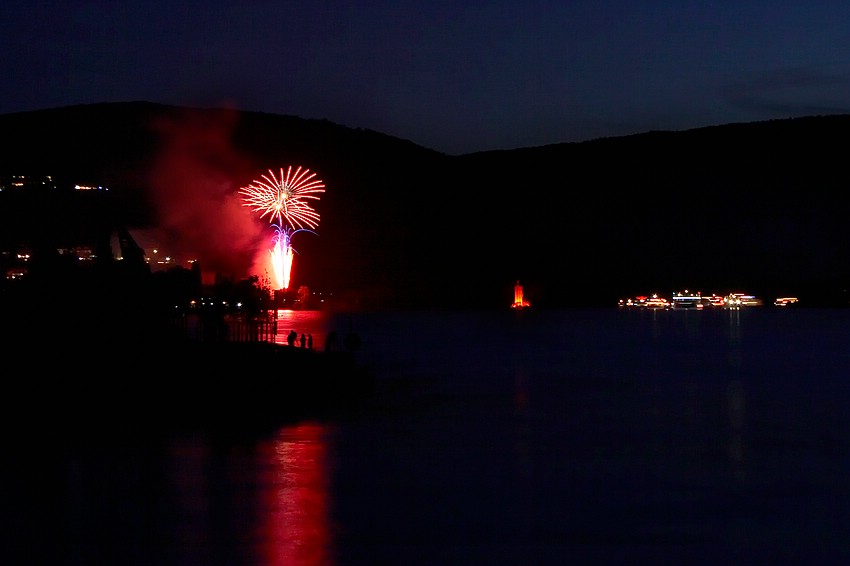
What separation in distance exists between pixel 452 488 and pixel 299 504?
166cm

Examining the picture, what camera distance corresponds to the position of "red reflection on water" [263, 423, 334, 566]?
768 cm

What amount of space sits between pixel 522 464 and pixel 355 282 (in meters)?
114

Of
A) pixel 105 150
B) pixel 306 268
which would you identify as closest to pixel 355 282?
pixel 306 268

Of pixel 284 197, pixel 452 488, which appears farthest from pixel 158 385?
pixel 284 197

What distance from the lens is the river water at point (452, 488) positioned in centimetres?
804

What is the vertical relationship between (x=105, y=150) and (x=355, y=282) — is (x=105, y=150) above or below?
above

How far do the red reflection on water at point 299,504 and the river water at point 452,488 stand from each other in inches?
1.1

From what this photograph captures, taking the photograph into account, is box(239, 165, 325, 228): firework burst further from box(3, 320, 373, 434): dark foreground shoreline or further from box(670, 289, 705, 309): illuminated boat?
box(670, 289, 705, 309): illuminated boat

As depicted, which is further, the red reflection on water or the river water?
the river water

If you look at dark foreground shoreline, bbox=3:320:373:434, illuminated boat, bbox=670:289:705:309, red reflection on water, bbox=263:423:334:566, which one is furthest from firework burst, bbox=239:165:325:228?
illuminated boat, bbox=670:289:705:309

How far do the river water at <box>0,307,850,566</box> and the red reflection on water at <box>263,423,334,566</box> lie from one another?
0.10ft

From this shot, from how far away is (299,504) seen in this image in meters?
9.45

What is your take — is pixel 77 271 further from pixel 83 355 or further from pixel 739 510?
pixel 739 510

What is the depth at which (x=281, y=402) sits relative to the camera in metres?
17.1
